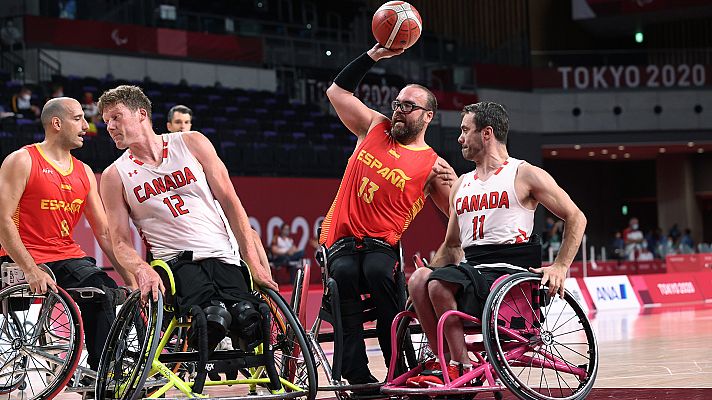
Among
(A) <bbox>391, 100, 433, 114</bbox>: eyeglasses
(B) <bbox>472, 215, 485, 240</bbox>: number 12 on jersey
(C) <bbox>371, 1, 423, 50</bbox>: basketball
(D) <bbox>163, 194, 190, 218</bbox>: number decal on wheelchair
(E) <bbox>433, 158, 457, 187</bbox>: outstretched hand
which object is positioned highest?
(C) <bbox>371, 1, 423, 50</bbox>: basketball

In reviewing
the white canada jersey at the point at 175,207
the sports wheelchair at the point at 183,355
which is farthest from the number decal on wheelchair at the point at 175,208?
the sports wheelchair at the point at 183,355

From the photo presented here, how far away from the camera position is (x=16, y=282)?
6.32 meters

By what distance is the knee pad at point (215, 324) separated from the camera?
15.5 feet

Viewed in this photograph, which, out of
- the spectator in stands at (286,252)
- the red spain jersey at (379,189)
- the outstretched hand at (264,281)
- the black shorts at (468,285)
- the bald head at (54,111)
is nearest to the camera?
the outstretched hand at (264,281)

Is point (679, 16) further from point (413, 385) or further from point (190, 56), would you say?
point (413, 385)

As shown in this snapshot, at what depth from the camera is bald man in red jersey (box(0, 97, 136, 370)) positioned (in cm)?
639

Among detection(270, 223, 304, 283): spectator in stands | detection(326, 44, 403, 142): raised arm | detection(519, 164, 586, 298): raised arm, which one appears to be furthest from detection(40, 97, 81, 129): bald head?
detection(270, 223, 304, 283): spectator in stands

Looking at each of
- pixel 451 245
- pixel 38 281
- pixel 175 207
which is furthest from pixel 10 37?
pixel 175 207

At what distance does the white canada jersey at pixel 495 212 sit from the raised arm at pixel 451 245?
0.12 meters

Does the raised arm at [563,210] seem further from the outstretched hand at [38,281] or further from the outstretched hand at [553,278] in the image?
the outstretched hand at [38,281]

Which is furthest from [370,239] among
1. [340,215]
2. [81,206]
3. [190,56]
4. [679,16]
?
[679,16]

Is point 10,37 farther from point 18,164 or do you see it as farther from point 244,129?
point 18,164

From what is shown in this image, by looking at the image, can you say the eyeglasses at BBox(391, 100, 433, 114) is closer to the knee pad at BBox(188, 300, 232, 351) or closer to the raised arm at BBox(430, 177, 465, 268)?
the raised arm at BBox(430, 177, 465, 268)

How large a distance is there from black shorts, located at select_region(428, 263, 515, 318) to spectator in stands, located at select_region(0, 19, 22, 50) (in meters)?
16.7
